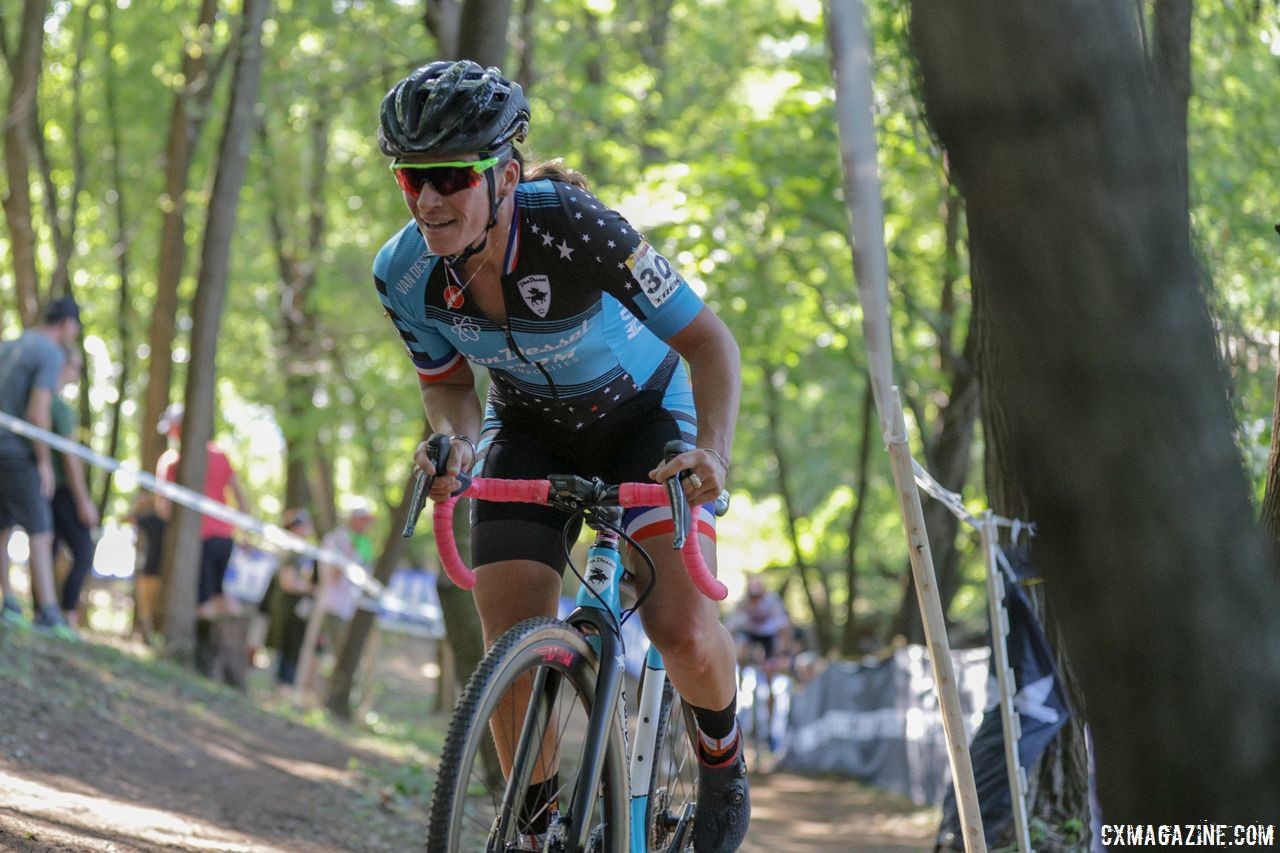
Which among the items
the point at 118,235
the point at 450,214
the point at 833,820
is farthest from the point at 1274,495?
the point at 118,235

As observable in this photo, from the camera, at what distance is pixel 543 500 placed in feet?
11.3

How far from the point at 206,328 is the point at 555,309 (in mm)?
9278

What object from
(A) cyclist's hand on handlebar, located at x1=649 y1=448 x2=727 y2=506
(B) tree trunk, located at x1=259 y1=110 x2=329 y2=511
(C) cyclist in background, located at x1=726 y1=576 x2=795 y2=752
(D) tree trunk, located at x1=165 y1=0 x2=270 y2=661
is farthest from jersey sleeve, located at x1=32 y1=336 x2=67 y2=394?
(C) cyclist in background, located at x1=726 y1=576 x2=795 y2=752

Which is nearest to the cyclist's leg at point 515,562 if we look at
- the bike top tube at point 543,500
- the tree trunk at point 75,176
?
the bike top tube at point 543,500

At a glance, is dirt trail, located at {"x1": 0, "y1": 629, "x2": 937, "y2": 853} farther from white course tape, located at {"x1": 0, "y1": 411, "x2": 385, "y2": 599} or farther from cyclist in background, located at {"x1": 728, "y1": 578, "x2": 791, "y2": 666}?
cyclist in background, located at {"x1": 728, "y1": 578, "x2": 791, "y2": 666}

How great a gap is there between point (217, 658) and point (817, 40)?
7582 millimetres

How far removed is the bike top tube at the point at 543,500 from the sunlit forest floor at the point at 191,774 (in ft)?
5.67

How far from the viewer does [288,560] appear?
14484 millimetres

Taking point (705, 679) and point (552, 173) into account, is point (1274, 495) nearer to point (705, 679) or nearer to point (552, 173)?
point (705, 679)

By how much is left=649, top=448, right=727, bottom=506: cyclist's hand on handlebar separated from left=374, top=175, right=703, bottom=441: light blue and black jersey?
440 mm

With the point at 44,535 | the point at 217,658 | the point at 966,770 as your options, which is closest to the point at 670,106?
the point at 217,658

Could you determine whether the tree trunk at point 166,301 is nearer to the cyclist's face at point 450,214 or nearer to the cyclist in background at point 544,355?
the cyclist in background at point 544,355

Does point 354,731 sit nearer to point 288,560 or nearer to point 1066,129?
point 288,560

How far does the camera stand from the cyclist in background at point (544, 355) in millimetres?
3447
